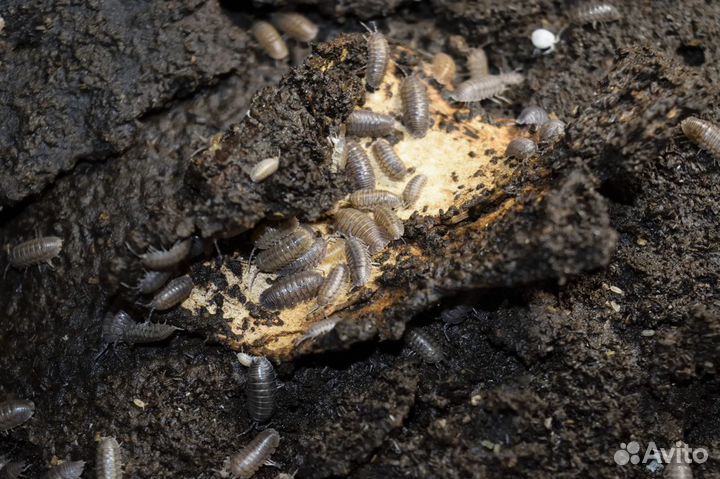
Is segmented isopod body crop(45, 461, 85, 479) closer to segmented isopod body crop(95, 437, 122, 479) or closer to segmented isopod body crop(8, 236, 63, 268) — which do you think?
segmented isopod body crop(95, 437, 122, 479)

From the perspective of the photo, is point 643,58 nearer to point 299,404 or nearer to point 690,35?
point 690,35

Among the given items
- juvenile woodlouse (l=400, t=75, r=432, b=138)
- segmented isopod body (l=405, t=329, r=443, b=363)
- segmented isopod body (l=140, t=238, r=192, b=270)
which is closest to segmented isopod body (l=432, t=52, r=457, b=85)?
juvenile woodlouse (l=400, t=75, r=432, b=138)

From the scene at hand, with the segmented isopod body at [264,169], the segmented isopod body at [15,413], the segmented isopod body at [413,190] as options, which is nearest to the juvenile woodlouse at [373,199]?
the segmented isopod body at [413,190]

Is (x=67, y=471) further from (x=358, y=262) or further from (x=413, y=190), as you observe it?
(x=413, y=190)

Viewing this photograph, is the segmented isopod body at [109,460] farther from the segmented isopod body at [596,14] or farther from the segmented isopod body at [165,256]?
the segmented isopod body at [596,14]

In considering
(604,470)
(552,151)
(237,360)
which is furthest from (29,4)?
(604,470)
